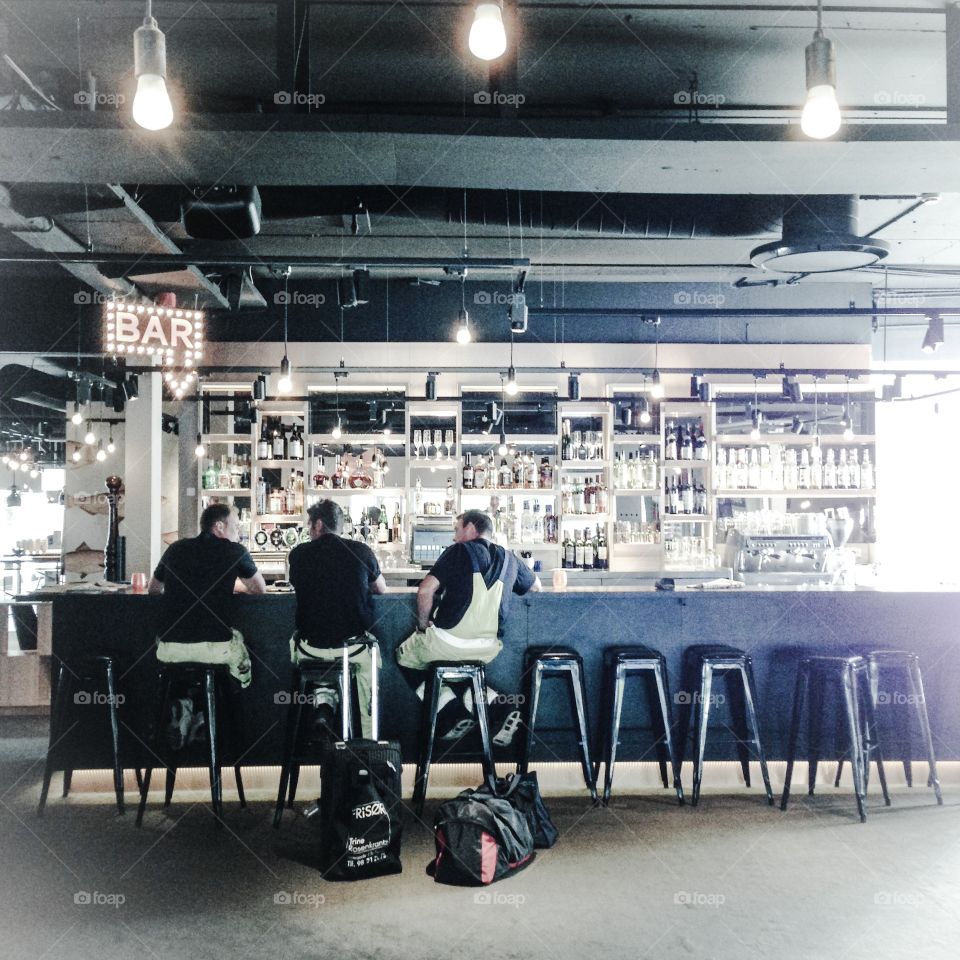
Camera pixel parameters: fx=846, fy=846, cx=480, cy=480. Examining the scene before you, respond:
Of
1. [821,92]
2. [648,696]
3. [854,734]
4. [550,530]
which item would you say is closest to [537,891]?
[648,696]

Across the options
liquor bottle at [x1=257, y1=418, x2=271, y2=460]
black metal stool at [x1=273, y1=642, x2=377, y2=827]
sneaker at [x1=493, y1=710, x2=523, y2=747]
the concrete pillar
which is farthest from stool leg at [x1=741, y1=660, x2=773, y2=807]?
the concrete pillar

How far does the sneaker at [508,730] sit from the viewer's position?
15.5ft

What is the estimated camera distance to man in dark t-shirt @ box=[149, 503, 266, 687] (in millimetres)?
4301

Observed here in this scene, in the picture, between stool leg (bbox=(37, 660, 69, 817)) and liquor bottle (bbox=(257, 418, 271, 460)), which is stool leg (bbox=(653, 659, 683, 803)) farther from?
liquor bottle (bbox=(257, 418, 271, 460))

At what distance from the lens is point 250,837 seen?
4.07m

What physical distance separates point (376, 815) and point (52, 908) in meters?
1.32

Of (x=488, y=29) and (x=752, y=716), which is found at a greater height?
(x=488, y=29)

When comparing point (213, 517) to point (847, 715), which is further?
point (213, 517)

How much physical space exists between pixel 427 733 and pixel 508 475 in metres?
4.45

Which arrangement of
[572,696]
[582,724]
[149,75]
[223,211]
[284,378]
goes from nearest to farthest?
1. [149,75]
2. [582,724]
3. [572,696]
4. [223,211]
5. [284,378]

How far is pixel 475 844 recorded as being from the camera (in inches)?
141

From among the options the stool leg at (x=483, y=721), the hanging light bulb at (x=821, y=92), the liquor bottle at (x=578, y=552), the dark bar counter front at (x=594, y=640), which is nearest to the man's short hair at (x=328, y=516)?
the dark bar counter front at (x=594, y=640)

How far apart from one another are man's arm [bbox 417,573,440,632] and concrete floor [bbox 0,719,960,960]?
1.03 m

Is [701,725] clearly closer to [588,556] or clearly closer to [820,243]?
[820,243]
